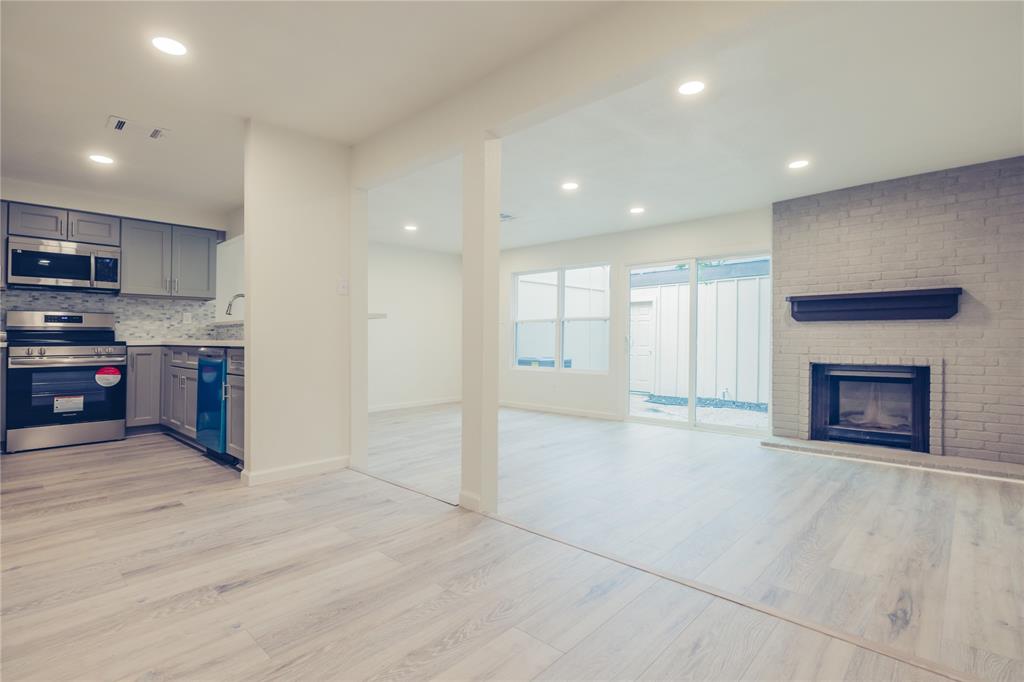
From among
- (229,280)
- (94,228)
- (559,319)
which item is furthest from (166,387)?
(559,319)

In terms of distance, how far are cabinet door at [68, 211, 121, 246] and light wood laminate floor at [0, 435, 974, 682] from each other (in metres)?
3.01

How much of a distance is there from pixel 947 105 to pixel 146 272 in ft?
22.3

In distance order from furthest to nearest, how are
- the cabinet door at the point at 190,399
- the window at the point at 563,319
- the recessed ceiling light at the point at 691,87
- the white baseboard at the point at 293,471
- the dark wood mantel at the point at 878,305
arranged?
the window at the point at 563,319, the cabinet door at the point at 190,399, the dark wood mantel at the point at 878,305, the white baseboard at the point at 293,471, the recessed ceiling light at the point at 691,87

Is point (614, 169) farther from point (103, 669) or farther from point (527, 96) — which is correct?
point (103, 669)

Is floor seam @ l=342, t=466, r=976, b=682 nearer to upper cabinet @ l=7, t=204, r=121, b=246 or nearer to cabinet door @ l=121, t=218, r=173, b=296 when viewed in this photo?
cabinet door @ l=121, t=218, r=173, b=296

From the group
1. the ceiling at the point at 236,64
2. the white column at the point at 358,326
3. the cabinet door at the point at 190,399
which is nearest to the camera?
the ceiling at the point at 236,64

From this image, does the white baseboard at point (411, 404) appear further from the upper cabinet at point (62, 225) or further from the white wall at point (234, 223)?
the upper cabinet at point (62, 225)

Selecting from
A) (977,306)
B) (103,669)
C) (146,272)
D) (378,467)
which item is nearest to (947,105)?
(977,306)

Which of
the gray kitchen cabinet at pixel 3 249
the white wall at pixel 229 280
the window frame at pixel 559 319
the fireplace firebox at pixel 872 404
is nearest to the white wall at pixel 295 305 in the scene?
the white wall at pixel 229 280

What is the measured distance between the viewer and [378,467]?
3736 mm

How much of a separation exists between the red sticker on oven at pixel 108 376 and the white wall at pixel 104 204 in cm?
161

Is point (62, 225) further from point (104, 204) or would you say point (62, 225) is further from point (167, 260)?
point (167, 260)

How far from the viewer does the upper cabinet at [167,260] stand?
4953mm

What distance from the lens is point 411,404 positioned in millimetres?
7309
